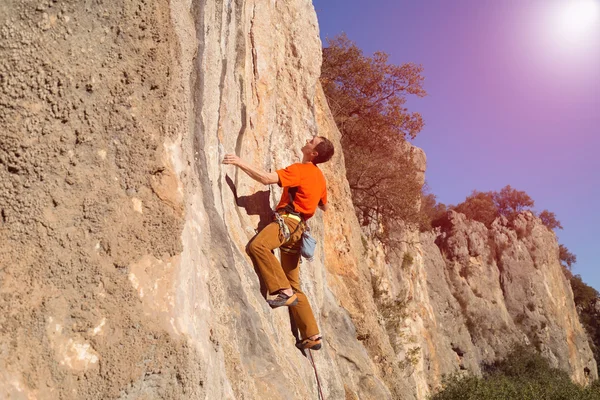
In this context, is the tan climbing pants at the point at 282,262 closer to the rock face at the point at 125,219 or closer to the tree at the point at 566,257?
the rock face at the point at 125,219

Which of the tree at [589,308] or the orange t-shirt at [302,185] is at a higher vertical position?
the tree at [589,308]

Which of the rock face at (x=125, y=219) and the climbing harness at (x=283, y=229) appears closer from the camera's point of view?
the rock face at (x=125, y=219)

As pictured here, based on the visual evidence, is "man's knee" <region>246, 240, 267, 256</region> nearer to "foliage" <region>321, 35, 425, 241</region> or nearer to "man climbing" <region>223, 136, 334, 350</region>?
"man climbing" <region>223, 136, 334, 350</region>

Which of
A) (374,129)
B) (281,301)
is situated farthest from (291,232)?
(374,129)

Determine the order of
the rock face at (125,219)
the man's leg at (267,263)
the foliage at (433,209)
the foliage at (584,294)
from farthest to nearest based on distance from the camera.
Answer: the foliage at (584,294), the foliage at (433,209), the man's leg at (267,263), the rock face at (125,219)

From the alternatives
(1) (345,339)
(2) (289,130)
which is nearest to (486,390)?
(1) (345,339)

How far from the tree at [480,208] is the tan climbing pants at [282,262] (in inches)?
1205

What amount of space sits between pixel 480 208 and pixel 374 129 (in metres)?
20.4

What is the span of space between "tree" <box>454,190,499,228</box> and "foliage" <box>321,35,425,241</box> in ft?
59.6

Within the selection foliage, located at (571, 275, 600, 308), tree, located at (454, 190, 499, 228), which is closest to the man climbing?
tree, located at (454, 190, 499, 228)

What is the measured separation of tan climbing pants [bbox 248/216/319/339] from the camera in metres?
5.30

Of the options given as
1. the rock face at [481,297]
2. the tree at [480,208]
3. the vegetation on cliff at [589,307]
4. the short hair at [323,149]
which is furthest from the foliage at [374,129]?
the vegetation on cliff at [589,307]

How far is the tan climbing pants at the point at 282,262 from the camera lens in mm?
5301

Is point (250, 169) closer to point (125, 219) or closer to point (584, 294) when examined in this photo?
point (125, 219)
